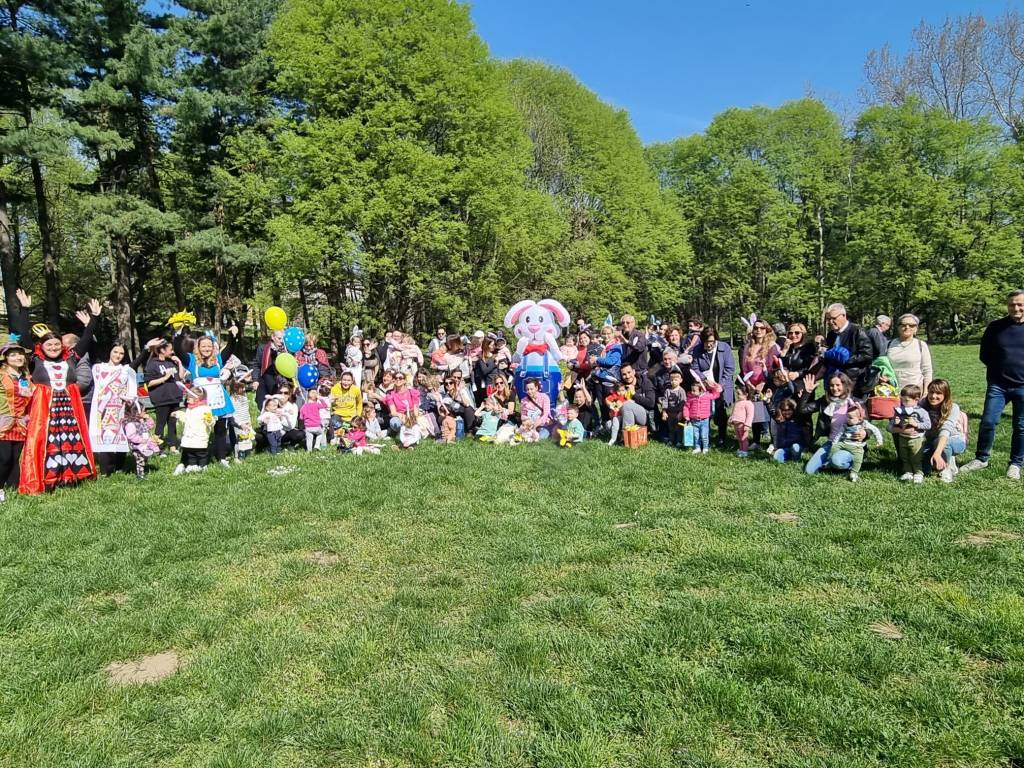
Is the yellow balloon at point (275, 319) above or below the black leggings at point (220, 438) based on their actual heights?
above

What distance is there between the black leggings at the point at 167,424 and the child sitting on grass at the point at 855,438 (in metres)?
8.73

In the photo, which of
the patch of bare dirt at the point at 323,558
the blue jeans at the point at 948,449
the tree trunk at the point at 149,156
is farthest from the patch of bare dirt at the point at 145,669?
the tree trunk at the point at 149,156

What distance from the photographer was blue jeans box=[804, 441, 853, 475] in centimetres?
646

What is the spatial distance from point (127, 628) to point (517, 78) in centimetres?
2782

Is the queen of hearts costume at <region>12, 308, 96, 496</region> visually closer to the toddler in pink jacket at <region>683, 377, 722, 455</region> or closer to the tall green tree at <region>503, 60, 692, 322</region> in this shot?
the toddler in pink jacket at <region>683, 377, 722, 455</region>

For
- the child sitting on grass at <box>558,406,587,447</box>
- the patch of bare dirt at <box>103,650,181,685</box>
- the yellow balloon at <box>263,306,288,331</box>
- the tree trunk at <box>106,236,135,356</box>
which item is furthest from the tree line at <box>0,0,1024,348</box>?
the patch of bare dirt at <box>103,650,181,685</box>

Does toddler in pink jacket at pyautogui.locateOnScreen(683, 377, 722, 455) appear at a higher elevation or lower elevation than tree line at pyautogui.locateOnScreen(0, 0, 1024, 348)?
lower

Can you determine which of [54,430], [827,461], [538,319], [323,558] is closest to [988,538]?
[827,461]

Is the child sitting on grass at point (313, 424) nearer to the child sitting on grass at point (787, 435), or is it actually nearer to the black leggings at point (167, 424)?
the black leggings at point (167, 424)

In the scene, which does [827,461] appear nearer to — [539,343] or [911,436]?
[911,436]

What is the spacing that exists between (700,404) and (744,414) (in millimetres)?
579

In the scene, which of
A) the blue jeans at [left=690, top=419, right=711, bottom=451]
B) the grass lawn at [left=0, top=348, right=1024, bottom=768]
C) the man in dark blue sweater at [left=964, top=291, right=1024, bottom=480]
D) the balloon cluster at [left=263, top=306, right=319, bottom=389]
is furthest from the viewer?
the balloon cluster at [left=263, top=306, right=319, bottom=389]

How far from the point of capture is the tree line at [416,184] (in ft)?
56.4

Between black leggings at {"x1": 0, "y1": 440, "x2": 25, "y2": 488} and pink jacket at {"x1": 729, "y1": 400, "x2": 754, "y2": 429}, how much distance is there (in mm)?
Answer: 8558
